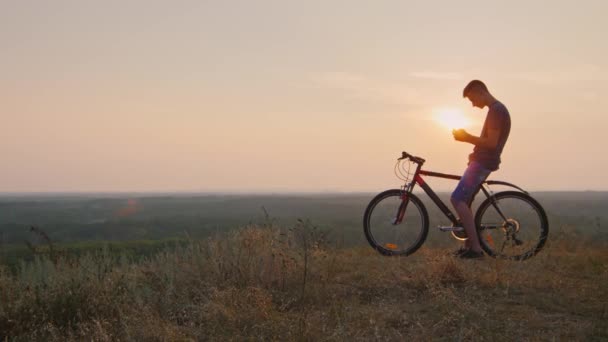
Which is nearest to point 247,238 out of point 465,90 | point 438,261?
point 438,261

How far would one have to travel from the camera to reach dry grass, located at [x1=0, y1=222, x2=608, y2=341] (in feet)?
14.2

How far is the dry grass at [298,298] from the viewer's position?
14.2ft

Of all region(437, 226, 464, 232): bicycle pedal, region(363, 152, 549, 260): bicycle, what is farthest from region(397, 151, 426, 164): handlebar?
region(437, 226, 464, 232): bicycle pedal

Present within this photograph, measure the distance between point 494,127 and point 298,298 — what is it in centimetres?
359

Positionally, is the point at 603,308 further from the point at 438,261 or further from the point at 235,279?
the point at 235,279

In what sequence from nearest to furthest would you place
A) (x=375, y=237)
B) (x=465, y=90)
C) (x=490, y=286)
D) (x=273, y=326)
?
(x=273, y=326) → (x=490, y=286) → (x=465, y=90) → (x=375, y=237)

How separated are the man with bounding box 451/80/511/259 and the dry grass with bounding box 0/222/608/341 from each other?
0.44m

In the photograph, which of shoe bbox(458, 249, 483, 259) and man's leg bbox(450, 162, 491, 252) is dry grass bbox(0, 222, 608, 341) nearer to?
shoe bbox(458, 249, 483, 259)

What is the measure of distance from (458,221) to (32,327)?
563cm

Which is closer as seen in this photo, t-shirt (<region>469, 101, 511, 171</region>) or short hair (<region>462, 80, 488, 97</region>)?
t-shirt (<region>469, 101, 511, 171</region>)

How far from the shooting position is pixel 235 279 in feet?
20.2

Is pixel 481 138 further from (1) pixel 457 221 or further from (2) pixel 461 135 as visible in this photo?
(1) pixel 457 221

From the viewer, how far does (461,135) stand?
698cm

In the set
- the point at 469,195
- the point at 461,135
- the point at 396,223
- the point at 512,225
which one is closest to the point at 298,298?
the point at 396,223
